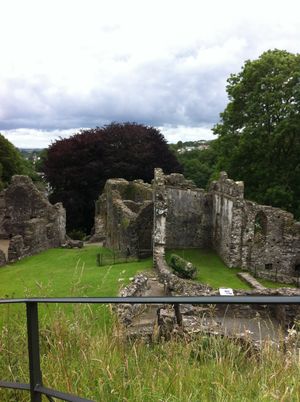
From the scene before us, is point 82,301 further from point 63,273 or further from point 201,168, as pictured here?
point 201,168

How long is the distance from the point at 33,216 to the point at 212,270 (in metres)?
15.8

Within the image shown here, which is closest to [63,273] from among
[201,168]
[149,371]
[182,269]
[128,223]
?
[182,269]

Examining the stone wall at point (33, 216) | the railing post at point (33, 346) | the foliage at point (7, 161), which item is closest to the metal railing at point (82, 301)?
the railing post at point (33, 346)

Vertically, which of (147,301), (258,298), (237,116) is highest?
(237,116)

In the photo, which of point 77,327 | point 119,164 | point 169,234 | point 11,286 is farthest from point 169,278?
point 119,164

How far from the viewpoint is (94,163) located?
43000mm

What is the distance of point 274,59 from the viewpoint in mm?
28828

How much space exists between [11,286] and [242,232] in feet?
35.6

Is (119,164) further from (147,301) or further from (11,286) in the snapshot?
(147,301)

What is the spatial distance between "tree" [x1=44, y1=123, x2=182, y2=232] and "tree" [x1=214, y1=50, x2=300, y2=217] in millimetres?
14471

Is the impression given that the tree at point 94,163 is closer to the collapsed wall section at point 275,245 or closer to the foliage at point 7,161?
the foliage at point 7,161

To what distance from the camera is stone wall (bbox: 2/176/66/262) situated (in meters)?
28.1

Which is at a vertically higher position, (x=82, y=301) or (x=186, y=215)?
(x=82, y=301)

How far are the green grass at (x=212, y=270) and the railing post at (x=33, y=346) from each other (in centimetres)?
1523
